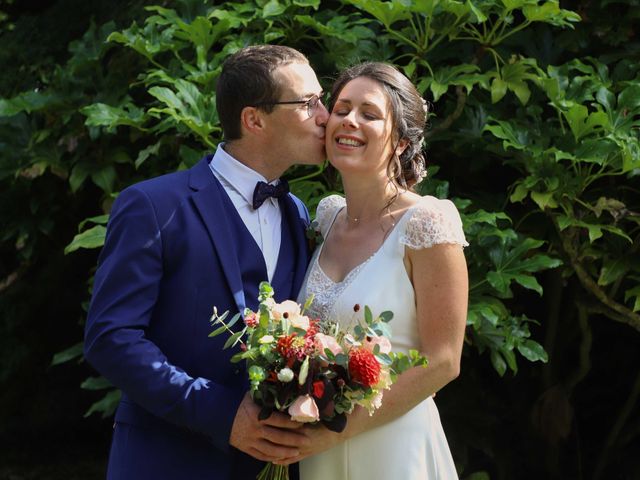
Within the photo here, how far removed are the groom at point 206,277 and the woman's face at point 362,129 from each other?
11cm

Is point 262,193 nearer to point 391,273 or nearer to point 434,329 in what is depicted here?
point 391,273

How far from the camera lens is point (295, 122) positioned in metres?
3.16

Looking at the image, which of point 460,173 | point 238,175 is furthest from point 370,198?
point 460,173

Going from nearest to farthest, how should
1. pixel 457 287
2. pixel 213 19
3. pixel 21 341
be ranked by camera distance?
1. pixel 457 287
2. pixel 213 19
3. pixel 21 341

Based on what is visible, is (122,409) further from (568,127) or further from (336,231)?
(568,127)

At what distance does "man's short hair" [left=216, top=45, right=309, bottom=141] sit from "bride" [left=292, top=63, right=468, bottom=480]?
0.20 meters

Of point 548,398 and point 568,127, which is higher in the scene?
point 568,127

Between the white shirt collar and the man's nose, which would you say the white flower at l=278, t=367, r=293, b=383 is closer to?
the white shirt collar

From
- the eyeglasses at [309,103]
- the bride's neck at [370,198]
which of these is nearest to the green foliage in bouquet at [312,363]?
the bride's neck at [370,198]

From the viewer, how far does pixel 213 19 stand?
4.56m

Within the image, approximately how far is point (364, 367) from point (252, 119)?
0.98 metres

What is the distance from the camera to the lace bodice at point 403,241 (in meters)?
2.90

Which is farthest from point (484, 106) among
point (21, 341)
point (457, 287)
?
point (21, 341)

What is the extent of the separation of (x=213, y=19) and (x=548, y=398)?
2257mm
